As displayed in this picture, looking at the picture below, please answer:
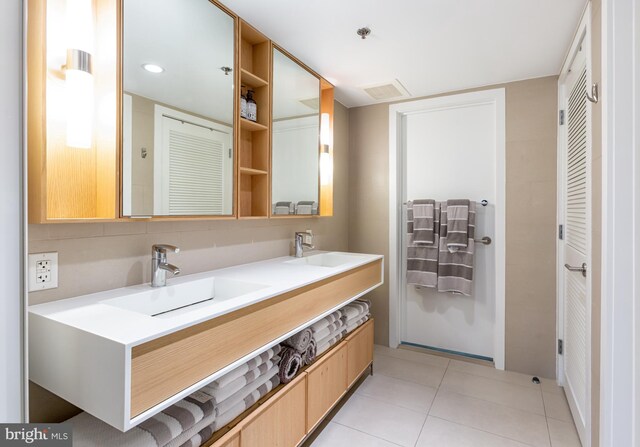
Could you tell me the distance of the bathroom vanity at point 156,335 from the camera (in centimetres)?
82

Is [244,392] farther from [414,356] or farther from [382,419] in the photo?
[414,356]

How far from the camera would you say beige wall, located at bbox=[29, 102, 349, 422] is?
112 cm

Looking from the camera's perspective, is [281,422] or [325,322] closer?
[281,422]

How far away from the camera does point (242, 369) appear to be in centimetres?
129

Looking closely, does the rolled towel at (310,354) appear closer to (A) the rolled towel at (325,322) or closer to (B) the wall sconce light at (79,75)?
(A) the rolled towel at (325,322)

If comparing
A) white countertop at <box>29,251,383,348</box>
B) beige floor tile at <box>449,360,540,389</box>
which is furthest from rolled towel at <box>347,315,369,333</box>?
beige floor tile at <box>449,360,540,389</box>

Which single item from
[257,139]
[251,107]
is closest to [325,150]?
[257,139]

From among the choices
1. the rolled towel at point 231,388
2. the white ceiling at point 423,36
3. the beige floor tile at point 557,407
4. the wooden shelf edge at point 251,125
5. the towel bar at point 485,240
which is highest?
the white ceiling at point 423,36

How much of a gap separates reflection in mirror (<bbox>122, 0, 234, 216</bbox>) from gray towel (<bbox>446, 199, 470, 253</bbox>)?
185 cm

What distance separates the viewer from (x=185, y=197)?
1493 millimetres

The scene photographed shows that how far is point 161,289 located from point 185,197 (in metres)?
0.42

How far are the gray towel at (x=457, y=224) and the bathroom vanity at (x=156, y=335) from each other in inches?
59.4

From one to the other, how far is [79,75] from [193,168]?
0.54 meters

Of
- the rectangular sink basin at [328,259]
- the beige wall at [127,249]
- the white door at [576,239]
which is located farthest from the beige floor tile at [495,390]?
the beige wall at [127,249]
